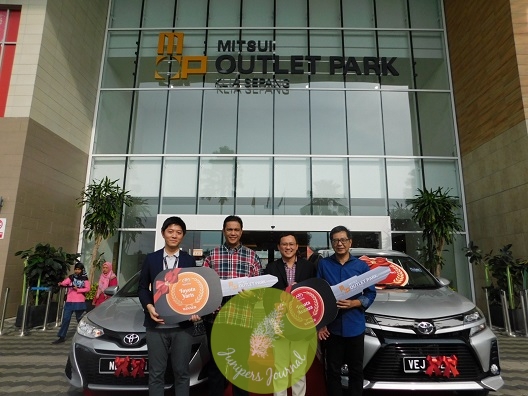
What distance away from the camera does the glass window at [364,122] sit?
40.3 ft

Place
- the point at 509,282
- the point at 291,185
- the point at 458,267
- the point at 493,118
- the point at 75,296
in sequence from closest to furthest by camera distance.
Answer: the point at 75,296 < the point at 509,282 < the point at 493,118 < the point at 458,267 < the point at 291,185

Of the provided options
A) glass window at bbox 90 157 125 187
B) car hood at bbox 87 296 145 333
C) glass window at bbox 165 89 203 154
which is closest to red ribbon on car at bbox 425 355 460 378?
car hood at bbox 87 296 145 333

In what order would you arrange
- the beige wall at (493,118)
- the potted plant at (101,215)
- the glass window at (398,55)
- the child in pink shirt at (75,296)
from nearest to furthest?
the child in pink shirt at (75,296)
the beige wall at (493,118)
the potted plant at (101,215)
the glass window at (398,55)

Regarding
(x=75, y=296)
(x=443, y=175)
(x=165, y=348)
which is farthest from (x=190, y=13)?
(x=165, y=348)

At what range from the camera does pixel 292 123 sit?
12539 millimetres

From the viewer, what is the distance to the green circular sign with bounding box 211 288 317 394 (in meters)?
2.53

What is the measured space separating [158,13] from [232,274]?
14188mm

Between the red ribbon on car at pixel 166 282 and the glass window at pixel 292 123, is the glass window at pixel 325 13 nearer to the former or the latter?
the glass window at pixel 292 123

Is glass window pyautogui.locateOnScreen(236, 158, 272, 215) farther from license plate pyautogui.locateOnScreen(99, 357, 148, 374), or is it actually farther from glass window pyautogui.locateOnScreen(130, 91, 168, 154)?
license plate pyautogui.locateOnScreen(99, 357, 148, 374)

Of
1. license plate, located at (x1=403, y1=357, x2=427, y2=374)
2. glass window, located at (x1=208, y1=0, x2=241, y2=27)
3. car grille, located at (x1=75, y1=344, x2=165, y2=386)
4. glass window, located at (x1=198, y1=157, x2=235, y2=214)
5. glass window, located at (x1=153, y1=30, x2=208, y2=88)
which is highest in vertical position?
glass window, located at (x1=208, y1=0, x2=241, y2=27)

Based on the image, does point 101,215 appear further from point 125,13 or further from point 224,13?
point 224,13

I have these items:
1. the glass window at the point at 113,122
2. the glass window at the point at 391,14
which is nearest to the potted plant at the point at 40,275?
the glass window at the point at 113,122

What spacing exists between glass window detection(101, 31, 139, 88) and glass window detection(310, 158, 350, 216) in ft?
25.6

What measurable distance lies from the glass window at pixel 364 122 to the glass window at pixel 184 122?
548 centimetres
